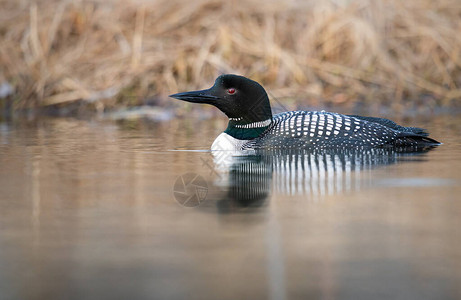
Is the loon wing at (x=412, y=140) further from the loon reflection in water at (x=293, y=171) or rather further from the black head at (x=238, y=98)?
the black head at (x=238, y=98)

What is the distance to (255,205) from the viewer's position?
3225 mm

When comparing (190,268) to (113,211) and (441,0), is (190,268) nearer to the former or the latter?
→ (113,211)

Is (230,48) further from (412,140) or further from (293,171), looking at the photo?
(293,171)

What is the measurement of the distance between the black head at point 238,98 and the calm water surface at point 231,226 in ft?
1.92

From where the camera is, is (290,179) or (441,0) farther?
(441,0)

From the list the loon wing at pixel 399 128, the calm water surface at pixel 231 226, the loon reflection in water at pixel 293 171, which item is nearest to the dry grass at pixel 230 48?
the loon wing at pixel 399 128

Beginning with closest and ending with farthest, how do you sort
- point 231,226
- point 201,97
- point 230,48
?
point 231,226
point 201,97
point 230,48

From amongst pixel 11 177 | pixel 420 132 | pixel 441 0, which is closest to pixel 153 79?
pixel 441 0

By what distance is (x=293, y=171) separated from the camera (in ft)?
14.1

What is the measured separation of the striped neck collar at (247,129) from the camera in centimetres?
560

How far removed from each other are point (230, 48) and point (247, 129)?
164 inches

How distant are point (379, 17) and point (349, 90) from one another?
1.04m

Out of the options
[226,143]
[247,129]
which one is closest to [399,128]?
[247,129]

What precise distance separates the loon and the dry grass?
3545 millimetres
